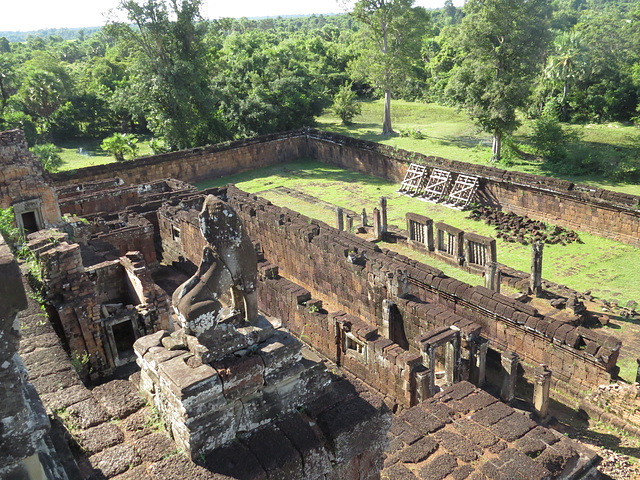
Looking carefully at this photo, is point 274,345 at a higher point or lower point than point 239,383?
higher

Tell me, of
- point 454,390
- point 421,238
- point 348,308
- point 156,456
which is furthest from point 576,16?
point 156,456

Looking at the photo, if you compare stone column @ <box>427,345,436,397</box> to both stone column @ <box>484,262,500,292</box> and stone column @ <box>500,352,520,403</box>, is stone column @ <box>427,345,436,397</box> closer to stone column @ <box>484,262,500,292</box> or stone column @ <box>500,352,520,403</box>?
stone column @ <box>500,352,520,403</box>

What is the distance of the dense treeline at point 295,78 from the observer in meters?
24.0

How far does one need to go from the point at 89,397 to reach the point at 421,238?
1478 cm

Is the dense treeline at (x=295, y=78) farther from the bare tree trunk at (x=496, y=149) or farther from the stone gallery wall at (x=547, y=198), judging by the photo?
the stone gallery wall at (x=547, y=198)

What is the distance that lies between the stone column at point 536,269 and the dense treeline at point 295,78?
37.9 ft

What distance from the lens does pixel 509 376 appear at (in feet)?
32.9

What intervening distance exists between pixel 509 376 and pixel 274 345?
23.5 ft

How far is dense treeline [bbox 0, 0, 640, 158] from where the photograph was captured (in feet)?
78.6

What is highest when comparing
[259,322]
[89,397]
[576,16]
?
[576,16]

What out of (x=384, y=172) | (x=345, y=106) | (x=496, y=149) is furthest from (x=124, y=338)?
(x=345, y=106)

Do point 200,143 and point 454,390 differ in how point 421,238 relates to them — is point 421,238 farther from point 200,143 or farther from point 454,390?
point 200,143

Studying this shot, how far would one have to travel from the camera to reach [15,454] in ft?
10.3

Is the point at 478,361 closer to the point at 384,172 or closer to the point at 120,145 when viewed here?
the point at 384,172
